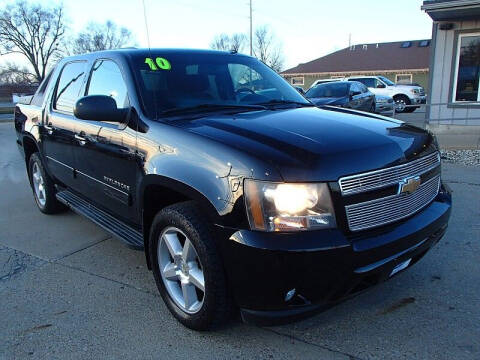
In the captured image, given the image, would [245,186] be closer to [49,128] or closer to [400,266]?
[400,266]

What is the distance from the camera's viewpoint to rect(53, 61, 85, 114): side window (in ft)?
13.8

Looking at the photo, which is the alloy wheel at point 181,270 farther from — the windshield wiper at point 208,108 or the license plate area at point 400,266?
the license plate area at point 400,266

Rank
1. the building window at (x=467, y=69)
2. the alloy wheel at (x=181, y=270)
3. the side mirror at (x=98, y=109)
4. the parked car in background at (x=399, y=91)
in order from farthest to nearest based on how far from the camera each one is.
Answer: the parked car in background at (x=399, y=91)
the building window at (x=467, y=69)
the side mirror at (x=98, y=109)
the alloy wheel at (x=181, y=270)

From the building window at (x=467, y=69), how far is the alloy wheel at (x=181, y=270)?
11.1 m

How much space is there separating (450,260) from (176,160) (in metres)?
2.59

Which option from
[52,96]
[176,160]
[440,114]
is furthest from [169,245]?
[440,114]

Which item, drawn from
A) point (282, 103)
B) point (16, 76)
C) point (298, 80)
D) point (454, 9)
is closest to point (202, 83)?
point (282, 103)

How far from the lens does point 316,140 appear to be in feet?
8.21

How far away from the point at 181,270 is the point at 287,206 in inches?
39.3

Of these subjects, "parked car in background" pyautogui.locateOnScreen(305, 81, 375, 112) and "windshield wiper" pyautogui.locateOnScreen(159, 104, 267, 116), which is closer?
"windshield wiper" pyautogui.locateOnScreen(159, 104, 267, 116)

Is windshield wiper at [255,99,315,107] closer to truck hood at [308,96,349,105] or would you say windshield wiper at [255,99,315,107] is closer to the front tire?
the front tire

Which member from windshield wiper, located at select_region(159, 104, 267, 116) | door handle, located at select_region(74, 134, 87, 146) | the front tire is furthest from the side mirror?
the front tire

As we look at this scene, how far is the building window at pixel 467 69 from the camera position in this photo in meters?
11.0

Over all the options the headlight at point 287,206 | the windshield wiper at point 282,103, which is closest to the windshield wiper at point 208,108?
the windshield wiper at point 282,103
